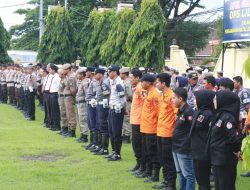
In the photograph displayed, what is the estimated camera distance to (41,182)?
9.12m

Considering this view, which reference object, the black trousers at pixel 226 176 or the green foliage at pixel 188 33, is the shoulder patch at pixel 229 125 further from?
the green foliage at pixel 188 33

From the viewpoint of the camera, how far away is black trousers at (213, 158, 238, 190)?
6320 mm

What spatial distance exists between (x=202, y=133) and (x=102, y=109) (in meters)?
5.06

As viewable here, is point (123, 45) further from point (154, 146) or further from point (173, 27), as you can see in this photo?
point (173, 27)

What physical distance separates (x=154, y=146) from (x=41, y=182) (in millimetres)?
2019

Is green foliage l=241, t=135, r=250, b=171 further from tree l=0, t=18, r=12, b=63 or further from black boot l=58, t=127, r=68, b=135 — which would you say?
tree l=0, t=18, r=12, b=63

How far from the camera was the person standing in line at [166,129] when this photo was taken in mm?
A: 8172

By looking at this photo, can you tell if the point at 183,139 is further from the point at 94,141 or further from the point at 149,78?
the point at 94,141

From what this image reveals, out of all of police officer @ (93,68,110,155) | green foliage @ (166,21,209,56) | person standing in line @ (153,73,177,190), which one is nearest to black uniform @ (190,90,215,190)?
person standing in line @ (153,73,177,190)

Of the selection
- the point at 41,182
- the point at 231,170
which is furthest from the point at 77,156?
the point at 231,170

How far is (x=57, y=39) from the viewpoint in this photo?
25.6 meters

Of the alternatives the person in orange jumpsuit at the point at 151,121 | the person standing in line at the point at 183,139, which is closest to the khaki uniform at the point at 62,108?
the person in orange jumpsuit at the point at 151,121

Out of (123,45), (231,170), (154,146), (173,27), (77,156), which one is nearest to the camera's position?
(231,170)

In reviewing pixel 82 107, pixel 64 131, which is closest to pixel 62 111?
pixel 64 131
